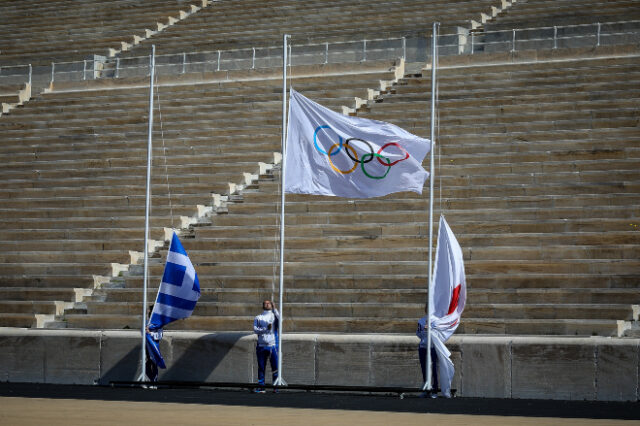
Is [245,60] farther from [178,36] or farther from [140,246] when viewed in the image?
[140,246]

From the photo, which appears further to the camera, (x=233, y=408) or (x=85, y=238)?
(x=85, y=238)

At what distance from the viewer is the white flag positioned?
15.1 meters

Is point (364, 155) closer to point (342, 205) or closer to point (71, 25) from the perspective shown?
point (342, 205)

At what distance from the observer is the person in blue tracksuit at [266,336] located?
642 inches

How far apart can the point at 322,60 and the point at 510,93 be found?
5.70m

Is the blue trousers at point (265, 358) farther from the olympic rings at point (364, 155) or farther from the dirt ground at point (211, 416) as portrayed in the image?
the olympic rings at point (364, 155)

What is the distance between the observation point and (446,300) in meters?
15.3

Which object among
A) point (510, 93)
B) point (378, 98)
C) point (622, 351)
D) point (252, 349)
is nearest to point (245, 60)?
point (378, 98)

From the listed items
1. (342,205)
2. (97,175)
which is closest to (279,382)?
(342,205)

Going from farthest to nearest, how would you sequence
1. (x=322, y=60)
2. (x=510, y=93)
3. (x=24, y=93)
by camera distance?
(x=24, y=93) → (x=322, y=60) → (x=510, y=93)

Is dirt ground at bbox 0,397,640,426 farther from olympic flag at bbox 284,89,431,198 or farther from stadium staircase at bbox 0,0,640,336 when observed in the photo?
stadium staircase at bbox 0,0,640,336

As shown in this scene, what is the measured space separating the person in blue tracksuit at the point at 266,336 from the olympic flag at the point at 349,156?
5.87 ft

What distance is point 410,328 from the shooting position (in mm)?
16922

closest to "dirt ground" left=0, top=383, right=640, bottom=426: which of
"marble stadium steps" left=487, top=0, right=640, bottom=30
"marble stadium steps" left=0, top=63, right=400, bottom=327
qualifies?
"marble stadium steps" left=0, top=63, right=400, bottom=327
